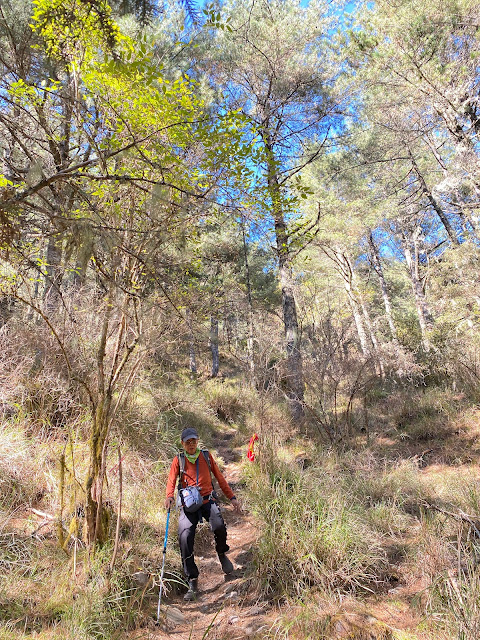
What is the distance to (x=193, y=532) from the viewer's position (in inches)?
129

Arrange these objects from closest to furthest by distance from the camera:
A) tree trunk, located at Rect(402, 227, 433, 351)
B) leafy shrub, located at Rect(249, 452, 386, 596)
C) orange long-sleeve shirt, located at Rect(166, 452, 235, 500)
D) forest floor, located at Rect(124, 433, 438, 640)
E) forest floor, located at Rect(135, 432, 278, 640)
→ forest floor, located at Rect(124, 433, 438, 640), forest floor, located at Rect(135, 432, 278, 640), leafy shrub, located at Rect(249, 452, 386, 596), orange long-sleeve shirt, located at Rect(166, 452, 235, 500), tree trunk, located at Rect(402, 227, 433, 351)

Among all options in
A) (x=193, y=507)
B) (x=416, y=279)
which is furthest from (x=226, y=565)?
(x=416, y=279)

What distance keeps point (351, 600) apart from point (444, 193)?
1219cm

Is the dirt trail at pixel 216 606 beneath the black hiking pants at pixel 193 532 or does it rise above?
beneath

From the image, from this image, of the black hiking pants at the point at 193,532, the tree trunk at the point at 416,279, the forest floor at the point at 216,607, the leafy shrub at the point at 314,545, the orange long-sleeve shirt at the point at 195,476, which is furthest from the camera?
the tree trunk at the point at 416,279

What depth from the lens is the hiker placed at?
3217 millimetres

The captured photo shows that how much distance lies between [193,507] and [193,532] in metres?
0.20

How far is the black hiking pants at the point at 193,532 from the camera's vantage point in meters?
3.16

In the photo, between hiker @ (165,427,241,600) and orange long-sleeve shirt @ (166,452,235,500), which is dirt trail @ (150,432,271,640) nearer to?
hiker @ (165,427,241,600)

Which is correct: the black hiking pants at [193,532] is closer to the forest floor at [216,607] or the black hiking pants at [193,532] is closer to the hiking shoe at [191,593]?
the hiking shoe at [191,593]

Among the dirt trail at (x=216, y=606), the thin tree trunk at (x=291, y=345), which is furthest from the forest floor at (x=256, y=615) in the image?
the thin tree trunk at (x=291, y=345)

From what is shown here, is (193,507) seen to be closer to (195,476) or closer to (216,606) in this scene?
(195,476)

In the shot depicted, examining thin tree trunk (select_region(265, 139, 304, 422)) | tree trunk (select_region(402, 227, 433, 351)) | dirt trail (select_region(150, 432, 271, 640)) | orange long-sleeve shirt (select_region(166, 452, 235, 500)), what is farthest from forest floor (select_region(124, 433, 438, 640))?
tree trunk (select_region(402, 227, 433, 351))

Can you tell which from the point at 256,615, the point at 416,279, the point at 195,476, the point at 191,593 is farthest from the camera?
the point at 416,279
